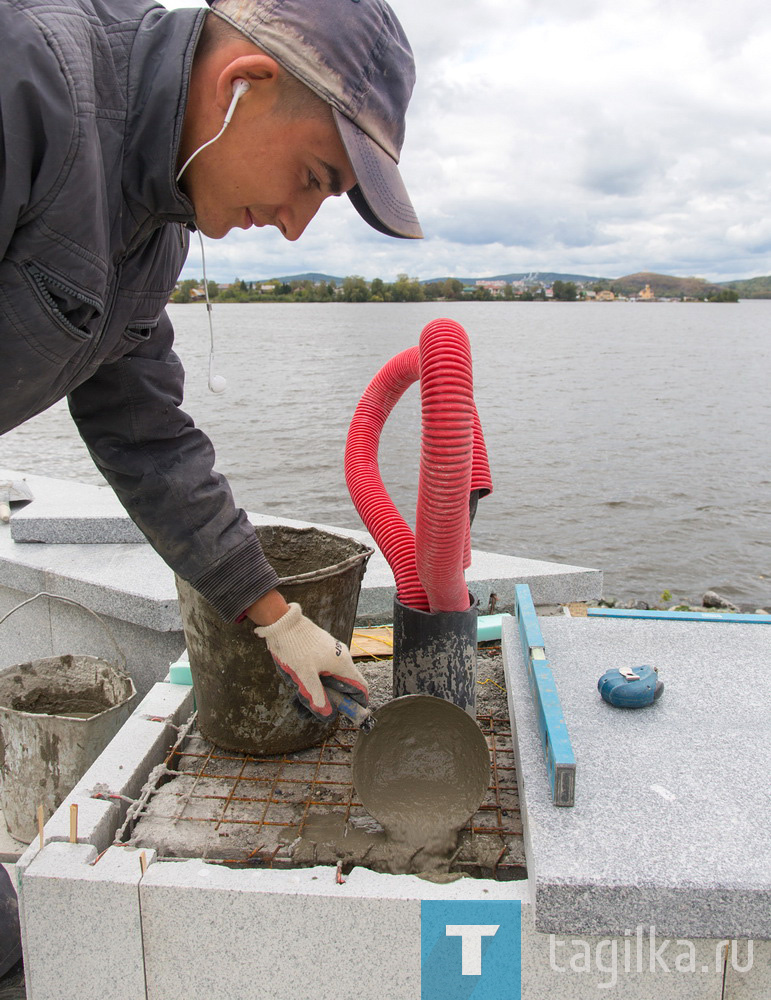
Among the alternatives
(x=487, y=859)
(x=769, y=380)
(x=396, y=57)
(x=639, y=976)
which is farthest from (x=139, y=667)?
(x=769, y=380)

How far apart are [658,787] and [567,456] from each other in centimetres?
1123

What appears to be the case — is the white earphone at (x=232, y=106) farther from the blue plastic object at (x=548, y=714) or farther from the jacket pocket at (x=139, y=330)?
the blue plastic object at (x=548, y=714)

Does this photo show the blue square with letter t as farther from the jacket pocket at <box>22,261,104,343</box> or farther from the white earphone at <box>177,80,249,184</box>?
the white earphone at <box>177,80,249,184</box>

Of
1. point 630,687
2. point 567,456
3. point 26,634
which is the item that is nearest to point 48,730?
point 26,634

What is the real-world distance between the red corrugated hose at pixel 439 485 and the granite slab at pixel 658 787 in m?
0.52

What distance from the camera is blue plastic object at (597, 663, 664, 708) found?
2.75m

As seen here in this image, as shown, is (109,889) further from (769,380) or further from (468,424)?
(769,380)

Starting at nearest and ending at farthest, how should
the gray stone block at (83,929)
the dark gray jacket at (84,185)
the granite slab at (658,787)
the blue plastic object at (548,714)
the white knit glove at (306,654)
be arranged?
the dark gray jacket at (84,185) < the granite slab at (658,787) < the gray stone block at (83,929) < the blue plastic object at (548,714) < the white knit glove at (306,654)

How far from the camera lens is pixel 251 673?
9.07 feet

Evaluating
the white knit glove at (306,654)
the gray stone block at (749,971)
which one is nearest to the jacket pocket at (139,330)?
the white knit glove at (306,654)

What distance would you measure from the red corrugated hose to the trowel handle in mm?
478

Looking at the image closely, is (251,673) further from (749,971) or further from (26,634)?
(26,634)

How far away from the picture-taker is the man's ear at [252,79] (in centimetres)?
153

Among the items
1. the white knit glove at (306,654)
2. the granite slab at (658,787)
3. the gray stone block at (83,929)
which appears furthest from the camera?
the white knit glove at (306,654)
